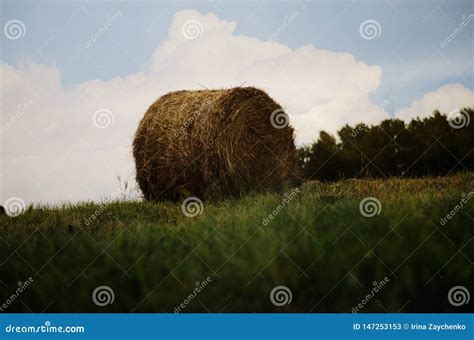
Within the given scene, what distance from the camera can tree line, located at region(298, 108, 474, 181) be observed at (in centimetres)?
1190

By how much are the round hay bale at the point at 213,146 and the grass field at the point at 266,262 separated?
9.34 ft

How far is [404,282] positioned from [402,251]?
0.30 m

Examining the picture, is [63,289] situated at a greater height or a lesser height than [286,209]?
lesser

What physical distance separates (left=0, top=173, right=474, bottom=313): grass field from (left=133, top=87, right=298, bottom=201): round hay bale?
2845 mm

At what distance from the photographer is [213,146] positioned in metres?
7.93

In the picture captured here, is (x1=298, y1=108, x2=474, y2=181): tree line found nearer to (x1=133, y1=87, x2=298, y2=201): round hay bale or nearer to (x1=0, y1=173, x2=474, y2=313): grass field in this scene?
(x1=133, y1=87, x2=298, y2=201): round hay bale

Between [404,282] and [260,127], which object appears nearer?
[404,282]

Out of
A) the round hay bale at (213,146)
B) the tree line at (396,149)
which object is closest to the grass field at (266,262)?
the round hay bale at (213,146)

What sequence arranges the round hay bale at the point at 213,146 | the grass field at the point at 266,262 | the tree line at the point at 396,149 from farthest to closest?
the tree line at the point at 396,149 < the round hay bale at the point at 213,146 < the grass field at the point at 266,262

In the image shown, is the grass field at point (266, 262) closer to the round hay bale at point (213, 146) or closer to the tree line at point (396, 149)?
the round hay bale at point (213, 146)

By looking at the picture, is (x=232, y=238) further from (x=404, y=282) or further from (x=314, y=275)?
(x=404, y=282)

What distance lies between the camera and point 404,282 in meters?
3.48

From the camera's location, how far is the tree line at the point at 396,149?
468 inches

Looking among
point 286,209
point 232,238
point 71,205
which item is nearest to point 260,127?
point 71,205
